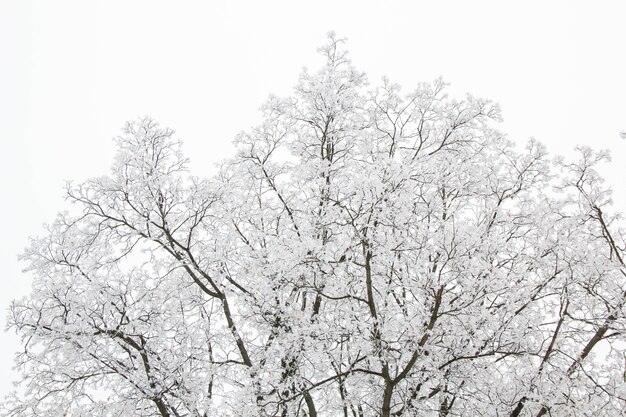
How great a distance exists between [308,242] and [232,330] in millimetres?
2904

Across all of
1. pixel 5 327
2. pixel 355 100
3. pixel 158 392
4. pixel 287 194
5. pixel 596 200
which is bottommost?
pixel 158 392

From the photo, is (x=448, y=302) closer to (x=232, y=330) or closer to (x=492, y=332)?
(x=492, y=332)

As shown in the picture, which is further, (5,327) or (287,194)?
(287,194)

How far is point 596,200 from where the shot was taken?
806 cm

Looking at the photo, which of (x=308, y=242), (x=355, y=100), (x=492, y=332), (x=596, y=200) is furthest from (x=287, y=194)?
(x=596, y=200)

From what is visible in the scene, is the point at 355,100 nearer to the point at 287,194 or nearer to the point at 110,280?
the point at 287,194

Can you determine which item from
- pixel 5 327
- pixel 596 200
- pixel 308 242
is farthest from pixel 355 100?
pixel 5 327

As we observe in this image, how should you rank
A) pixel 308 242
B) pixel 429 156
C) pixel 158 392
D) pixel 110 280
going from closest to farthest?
pixel 308 242 < pixel 158 392 < pixel 110 280 < pixel 429 156

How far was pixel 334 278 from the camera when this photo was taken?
318 inches

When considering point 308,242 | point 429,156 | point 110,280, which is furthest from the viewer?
point 429,156

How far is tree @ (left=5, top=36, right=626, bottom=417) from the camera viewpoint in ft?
25.0

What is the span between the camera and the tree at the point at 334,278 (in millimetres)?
7633

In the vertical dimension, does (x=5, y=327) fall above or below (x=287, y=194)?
Answer: below

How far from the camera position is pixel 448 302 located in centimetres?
817
